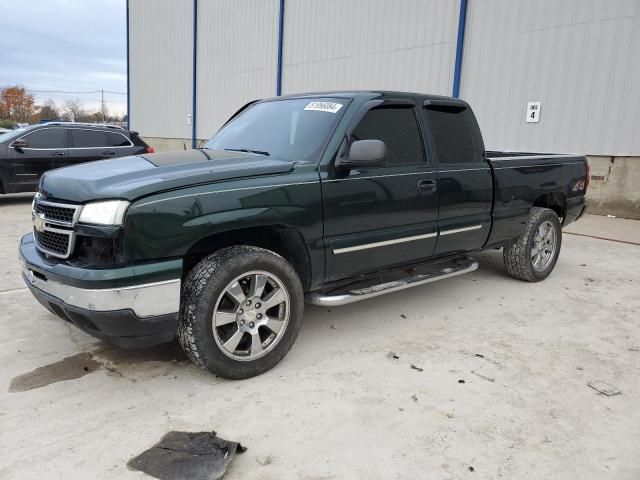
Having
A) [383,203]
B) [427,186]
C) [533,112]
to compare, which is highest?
[533,112]

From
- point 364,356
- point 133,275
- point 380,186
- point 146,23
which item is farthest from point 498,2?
point 146,23

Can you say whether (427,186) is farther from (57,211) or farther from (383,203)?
(57,211)

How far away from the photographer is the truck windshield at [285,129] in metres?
3.77

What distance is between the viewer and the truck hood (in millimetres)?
2924

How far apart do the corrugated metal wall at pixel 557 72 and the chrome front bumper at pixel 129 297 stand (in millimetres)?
9125

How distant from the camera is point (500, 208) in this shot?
16.4ft

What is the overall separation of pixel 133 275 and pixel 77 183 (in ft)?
2.50

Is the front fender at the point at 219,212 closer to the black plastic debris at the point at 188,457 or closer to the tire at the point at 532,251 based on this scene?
the black plastic debris at the point at 188,457

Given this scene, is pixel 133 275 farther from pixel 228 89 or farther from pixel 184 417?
pixel 228 89

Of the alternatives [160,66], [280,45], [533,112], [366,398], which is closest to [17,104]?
[160,66]

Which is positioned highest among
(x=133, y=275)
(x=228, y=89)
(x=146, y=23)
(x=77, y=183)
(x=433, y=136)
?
(x=146, y=23)

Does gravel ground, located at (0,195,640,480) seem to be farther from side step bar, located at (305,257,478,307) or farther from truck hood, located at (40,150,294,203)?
truck hood, located at (40,150,294,203)

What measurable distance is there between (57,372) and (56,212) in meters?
1.07

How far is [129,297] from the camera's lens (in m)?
2.81
